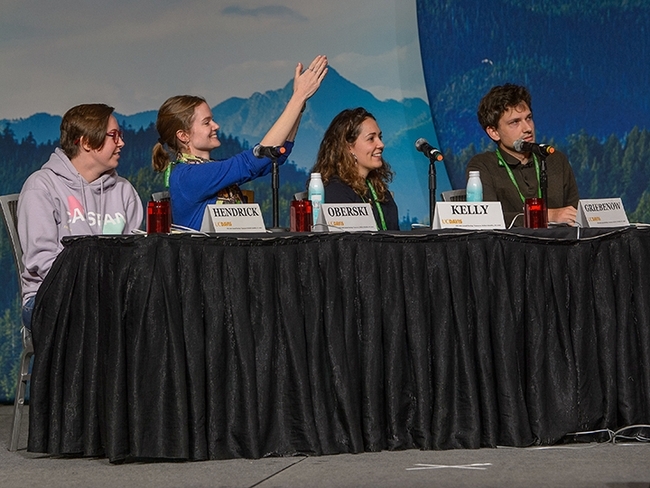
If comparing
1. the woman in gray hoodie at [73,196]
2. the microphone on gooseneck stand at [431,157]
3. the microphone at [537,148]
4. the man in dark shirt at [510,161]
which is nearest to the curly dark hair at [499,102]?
the man in dark shirt at [510,161]

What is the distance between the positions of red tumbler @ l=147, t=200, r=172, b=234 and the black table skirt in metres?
0.11

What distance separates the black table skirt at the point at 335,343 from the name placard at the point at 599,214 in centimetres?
11

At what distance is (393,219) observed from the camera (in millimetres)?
3777

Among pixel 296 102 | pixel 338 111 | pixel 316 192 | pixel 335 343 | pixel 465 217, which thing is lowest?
pixel 335 343

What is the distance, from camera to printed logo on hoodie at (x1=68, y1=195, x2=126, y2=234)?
320 cm

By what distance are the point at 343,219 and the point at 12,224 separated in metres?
1.06

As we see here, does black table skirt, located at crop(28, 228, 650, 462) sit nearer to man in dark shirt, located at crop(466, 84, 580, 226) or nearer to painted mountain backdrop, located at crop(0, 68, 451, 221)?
man in dark shirt, located at crop(466, 84, 580, 226)

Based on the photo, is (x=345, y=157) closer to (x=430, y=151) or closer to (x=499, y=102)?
(x=430, y=151)

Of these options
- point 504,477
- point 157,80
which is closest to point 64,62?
point 157,80

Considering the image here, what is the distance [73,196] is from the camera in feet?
10.5

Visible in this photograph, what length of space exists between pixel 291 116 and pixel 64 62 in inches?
72.9

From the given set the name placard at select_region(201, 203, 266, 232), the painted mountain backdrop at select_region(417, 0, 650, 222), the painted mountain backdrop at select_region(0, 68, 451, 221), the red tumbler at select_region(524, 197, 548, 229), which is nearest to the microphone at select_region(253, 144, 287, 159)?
the name placard at select_region(201, 203, 266, 232)

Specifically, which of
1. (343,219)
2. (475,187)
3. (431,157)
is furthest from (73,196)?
(475,187)

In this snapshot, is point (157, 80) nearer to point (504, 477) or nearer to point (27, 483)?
point (27, 483)
